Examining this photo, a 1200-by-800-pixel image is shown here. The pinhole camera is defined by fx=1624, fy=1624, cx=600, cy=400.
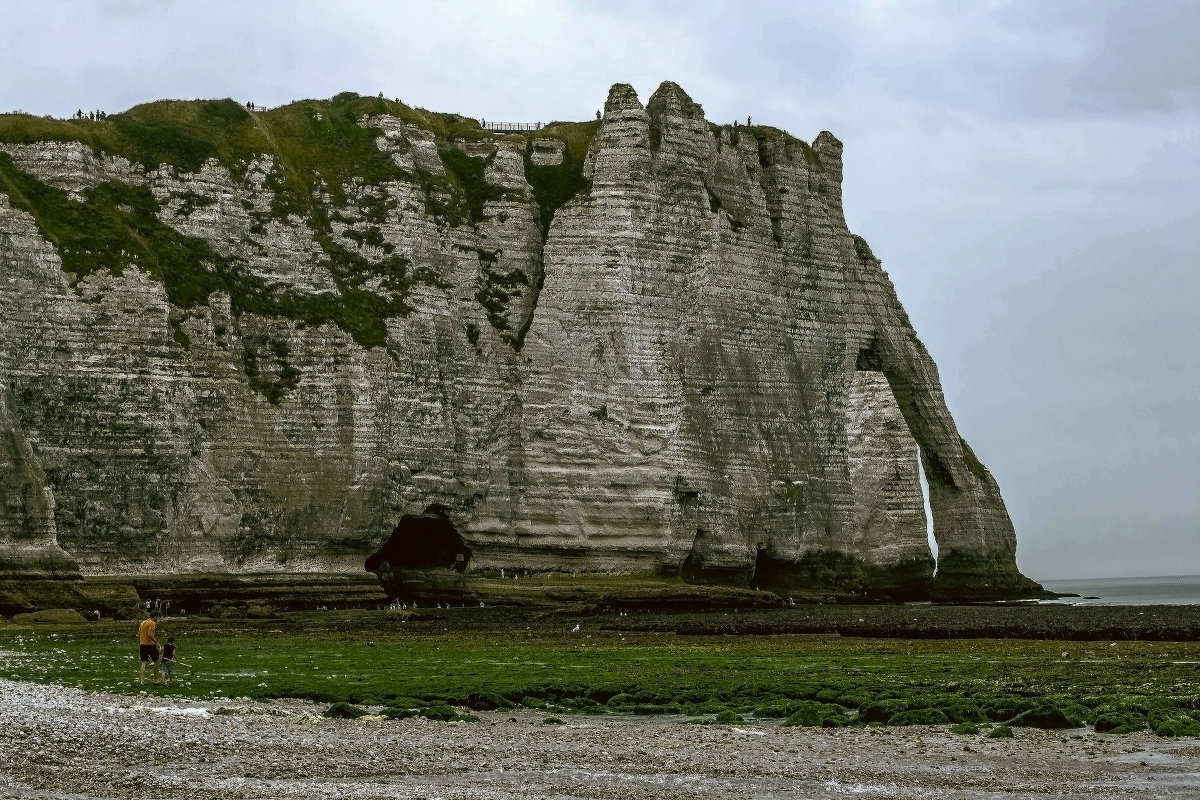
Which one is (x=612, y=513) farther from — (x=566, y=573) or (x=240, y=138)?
(x=240, y=138)

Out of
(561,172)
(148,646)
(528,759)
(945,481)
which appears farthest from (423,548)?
(528,759)

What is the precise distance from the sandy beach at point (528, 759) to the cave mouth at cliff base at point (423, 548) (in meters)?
40.1

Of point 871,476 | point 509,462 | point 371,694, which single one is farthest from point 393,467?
point 371,694

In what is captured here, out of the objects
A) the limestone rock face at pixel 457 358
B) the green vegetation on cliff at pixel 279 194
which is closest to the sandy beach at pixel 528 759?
the limestone rock face at pixel 457 358

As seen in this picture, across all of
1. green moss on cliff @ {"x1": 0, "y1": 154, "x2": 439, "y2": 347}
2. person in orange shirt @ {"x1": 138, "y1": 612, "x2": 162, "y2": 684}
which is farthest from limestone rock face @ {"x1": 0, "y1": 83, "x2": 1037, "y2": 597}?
person in orange shirt @ {"x1": 138, "y1": 612, "x2": 162, "y2": 684}

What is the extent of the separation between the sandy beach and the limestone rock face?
1202 inches

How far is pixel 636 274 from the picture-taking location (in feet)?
218

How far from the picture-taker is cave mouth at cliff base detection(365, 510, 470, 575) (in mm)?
63656

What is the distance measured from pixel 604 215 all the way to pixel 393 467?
1443cm

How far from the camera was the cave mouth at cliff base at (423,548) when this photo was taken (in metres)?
63.7

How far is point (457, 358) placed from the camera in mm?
64500

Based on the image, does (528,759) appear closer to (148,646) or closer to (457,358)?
(148,646)

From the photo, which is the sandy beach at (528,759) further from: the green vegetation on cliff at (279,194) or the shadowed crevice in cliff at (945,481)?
the shadowed crevice in cliff at (945,481)

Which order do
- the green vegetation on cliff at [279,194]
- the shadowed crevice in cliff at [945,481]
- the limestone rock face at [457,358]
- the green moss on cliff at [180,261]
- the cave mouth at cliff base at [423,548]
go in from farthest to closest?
the shadowed crevice in cliff at [945,481]
the cave mouth at cliff base at [423,548]
the green vegetation on cliff at [279,194]
the green moss on cliff at [180,261]
the limestone rock face at [457,358]
